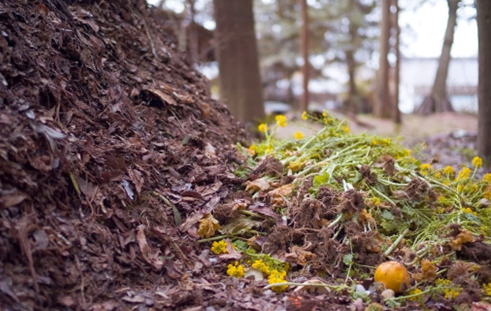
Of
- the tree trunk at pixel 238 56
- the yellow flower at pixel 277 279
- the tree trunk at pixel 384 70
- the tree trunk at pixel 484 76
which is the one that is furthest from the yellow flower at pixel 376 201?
the tree trunk at pixel 384 70

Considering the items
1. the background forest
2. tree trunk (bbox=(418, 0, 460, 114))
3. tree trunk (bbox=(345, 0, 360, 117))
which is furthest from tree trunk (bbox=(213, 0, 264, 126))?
tree trunk (bbox=(345, 0, 360, 117))

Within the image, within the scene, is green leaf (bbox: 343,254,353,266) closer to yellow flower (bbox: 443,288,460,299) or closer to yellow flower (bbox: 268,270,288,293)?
yellow flower (bbox: 268,270,288,293)

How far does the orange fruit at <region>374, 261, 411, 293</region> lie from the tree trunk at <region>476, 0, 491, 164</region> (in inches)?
164

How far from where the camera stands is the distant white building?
2314 centimetres

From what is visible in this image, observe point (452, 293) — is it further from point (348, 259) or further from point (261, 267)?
point (261, 267)

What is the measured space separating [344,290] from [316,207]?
55cm

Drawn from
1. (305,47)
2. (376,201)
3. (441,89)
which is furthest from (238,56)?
(441,89)

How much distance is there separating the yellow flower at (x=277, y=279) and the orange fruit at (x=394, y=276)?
47 centimetres

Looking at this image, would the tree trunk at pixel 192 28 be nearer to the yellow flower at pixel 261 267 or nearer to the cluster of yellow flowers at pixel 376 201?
the cluster of yellow flowers at pixel 376 201

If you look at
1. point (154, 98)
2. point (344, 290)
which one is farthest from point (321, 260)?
point (154, 98)

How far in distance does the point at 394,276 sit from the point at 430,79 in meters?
34.8

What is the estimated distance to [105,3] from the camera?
3.87m

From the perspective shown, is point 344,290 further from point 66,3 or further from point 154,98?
point 66,3

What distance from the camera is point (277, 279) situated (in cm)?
226
